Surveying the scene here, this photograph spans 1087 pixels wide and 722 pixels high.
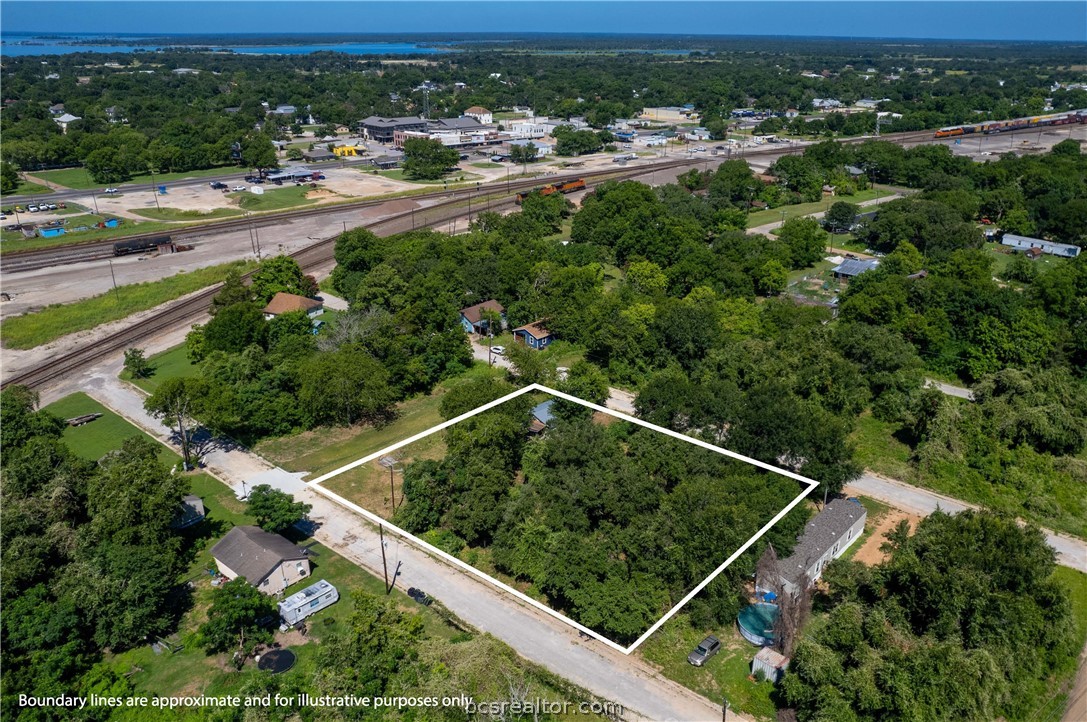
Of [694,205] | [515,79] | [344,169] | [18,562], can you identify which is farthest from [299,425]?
[515,79]

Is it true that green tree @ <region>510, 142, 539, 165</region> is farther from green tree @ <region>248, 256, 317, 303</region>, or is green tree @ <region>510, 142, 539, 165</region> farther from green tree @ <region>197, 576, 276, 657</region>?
green tree @ <region>197, 576, 276, 657</region>

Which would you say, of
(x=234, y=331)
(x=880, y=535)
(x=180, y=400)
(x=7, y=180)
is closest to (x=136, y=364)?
(x=234, y=331)

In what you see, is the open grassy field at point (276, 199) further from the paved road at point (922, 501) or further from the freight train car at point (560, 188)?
A: the paved road at point (922, 501)

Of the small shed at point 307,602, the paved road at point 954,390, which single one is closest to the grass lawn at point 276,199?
the small shed at point 307,602

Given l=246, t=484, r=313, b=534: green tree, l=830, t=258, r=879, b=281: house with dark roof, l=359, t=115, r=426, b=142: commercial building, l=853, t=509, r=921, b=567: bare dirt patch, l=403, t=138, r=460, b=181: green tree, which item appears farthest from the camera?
l=359, t=115, r=426, b=142: commercial building

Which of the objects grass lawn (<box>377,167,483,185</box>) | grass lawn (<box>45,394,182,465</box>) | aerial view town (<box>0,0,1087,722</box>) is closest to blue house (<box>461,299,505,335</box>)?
aerial view town (<box>0,0,1087,722</box>)

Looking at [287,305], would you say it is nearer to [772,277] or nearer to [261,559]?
[261,559]
